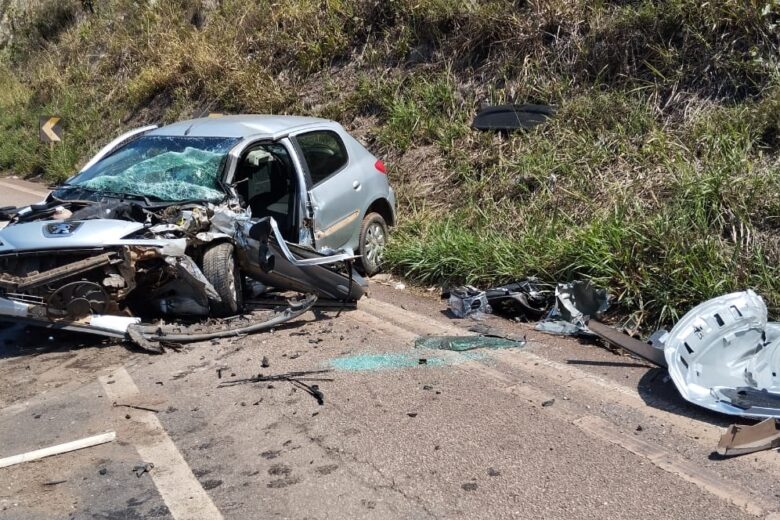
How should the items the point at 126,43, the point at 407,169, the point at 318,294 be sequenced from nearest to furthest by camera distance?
1. the point at 318,294
2. the point at 407,169
3. the point at 126,43

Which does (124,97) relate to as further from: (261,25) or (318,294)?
(318,294)

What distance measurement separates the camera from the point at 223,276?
5535 millimetres

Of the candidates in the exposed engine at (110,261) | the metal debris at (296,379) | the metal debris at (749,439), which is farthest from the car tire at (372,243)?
the metal debris at (749,439)

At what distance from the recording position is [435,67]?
10953mm

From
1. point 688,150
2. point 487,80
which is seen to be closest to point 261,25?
point 487,80

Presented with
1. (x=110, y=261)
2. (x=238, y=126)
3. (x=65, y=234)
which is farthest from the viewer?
(x=238, y=126)

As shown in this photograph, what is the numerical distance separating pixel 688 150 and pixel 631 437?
4.29m

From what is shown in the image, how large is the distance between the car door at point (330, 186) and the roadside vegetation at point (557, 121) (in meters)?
0.79

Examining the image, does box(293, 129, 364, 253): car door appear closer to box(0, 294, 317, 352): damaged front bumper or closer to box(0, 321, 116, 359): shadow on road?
box(0, 294, 317, 352): damaged front bumper

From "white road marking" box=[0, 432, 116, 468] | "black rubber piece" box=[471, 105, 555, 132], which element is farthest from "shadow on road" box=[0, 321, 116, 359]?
"black rubber piece" box=[471, 105, 555, 132]

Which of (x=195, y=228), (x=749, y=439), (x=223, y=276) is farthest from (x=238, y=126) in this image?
(x=749, y=439)

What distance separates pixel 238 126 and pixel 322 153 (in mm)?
854

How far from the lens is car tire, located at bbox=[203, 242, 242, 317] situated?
5520 mm

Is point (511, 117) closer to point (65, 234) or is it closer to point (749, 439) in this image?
point (65, 234)
